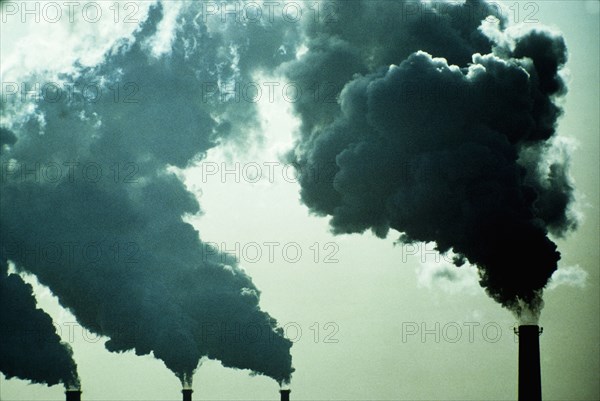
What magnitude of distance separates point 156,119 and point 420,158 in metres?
24.5

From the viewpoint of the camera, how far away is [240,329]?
211 ft

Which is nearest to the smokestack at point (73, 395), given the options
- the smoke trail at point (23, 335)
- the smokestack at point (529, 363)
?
the smoke trail at point (23, 335)

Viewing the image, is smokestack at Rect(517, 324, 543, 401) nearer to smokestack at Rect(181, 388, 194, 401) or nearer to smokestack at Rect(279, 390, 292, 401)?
smokestack at Rect(279, 390, 292, 401)

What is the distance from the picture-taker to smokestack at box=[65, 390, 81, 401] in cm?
6469

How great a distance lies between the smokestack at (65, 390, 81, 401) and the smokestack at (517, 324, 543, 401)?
120 ft

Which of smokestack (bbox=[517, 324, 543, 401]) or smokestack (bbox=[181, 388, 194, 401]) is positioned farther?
smokestack (bbox=[181, 388, 194, 401])

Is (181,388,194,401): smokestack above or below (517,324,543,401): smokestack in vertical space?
below

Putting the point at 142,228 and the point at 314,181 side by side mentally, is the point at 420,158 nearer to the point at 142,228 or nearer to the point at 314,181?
the point at 314,181

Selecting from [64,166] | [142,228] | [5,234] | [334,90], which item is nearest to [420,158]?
[334,90]

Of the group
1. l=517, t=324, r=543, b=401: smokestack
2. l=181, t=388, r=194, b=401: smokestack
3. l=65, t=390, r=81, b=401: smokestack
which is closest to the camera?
l=517, t=324, r=543, b=401: smokestack

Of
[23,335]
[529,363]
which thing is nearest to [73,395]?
[23,335]

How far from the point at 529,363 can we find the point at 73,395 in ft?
123

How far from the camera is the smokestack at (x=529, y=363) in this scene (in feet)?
156

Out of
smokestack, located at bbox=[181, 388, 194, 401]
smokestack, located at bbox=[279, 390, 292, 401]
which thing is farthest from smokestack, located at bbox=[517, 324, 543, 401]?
smokestack, located at bbox=[181, 388, 194, 401]
